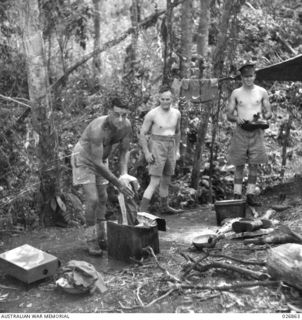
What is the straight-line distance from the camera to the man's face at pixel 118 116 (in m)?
4.86

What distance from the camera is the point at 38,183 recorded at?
6520 mm

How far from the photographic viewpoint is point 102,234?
17.3 feet

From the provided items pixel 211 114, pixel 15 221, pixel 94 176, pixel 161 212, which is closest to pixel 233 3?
pixel 211 114

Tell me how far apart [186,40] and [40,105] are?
10.6 feet

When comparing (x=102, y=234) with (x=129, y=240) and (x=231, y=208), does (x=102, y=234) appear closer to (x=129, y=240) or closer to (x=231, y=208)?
(x=129, y=240)

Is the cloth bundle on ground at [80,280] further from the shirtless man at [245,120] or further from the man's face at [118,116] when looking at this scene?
the shirtless man at [245,120]

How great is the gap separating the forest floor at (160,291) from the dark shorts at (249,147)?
1.42 meters

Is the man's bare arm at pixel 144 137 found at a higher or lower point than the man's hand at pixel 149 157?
higher

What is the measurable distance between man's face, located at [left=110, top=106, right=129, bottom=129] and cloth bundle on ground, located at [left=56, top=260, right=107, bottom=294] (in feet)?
4.98

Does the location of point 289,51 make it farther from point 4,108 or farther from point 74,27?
point 4,108

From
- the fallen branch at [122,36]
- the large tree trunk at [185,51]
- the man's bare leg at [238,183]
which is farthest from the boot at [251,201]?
the fallen branch at [122,36]

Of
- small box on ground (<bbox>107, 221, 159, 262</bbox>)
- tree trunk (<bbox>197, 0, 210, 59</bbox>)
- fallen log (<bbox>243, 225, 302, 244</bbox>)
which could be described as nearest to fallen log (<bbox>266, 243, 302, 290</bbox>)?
fallen log (<bbox>243, 225, 302, 244</bbox>)

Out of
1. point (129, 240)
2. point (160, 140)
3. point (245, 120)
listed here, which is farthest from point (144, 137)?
point (129, 240)

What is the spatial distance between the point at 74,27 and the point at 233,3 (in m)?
3.07
